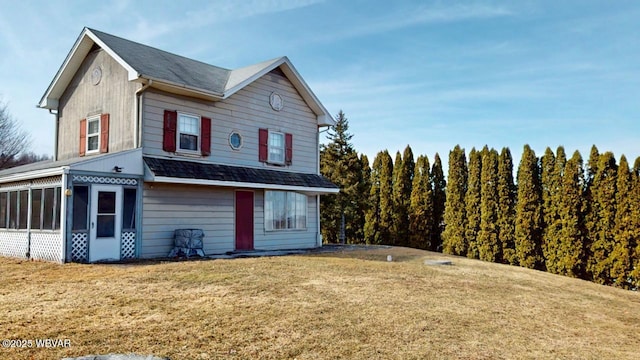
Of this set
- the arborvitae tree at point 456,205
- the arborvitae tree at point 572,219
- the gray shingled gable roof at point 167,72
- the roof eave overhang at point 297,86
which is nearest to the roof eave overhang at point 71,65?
the gray shingled gable roof at point 167,72

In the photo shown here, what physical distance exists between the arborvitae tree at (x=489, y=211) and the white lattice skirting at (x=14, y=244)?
16468mm

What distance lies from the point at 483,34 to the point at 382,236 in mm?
10957

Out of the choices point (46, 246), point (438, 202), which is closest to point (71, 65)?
point (46, 246)

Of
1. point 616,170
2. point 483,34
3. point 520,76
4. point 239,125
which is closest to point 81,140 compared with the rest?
point 239,125

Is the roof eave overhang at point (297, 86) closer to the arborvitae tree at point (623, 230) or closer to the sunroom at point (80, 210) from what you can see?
the sunroom at point (80, 210)

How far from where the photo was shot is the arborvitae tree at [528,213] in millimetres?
17438

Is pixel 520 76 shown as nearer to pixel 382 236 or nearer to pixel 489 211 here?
pixel 489 211

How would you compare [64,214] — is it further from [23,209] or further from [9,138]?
[9,138]

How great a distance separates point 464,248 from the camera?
65.0ft

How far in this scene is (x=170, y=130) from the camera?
13.1 metres

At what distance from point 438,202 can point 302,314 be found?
16.1 metres

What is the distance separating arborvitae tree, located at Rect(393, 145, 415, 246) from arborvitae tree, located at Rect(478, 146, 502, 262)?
3.76 meters

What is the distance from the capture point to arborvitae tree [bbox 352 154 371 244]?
22.9m

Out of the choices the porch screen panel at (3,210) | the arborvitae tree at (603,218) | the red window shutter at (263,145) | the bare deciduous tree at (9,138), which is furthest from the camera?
the bare deciduous tree at (9,138)
